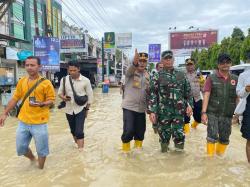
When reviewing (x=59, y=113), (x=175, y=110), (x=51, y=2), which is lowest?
(x=59, y=113)

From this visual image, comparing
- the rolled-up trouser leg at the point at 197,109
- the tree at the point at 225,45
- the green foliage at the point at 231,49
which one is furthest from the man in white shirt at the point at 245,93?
the tree at the point at 225,45

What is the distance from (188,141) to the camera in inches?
287

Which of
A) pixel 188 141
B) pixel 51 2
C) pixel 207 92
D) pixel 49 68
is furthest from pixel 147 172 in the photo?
pixel 51 2

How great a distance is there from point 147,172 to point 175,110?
1123mm

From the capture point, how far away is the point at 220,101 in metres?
5.35

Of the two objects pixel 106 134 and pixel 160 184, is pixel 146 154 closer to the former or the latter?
pixel 160 184

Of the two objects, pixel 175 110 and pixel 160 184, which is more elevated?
pixel 175 110

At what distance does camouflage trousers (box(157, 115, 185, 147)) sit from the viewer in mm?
5656

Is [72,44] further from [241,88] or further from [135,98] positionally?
[241,88]

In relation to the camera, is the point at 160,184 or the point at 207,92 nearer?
the point at 160,184

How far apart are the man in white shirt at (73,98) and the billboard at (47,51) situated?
35.4 feet

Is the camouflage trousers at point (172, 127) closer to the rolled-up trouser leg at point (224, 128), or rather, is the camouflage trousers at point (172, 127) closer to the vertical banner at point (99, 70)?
the rolled-up trouser leg at point (224, 128)

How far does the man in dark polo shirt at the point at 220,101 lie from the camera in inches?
211

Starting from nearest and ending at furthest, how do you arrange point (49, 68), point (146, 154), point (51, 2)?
point (146, 154)
point (49, 68)
point (51, 2)
